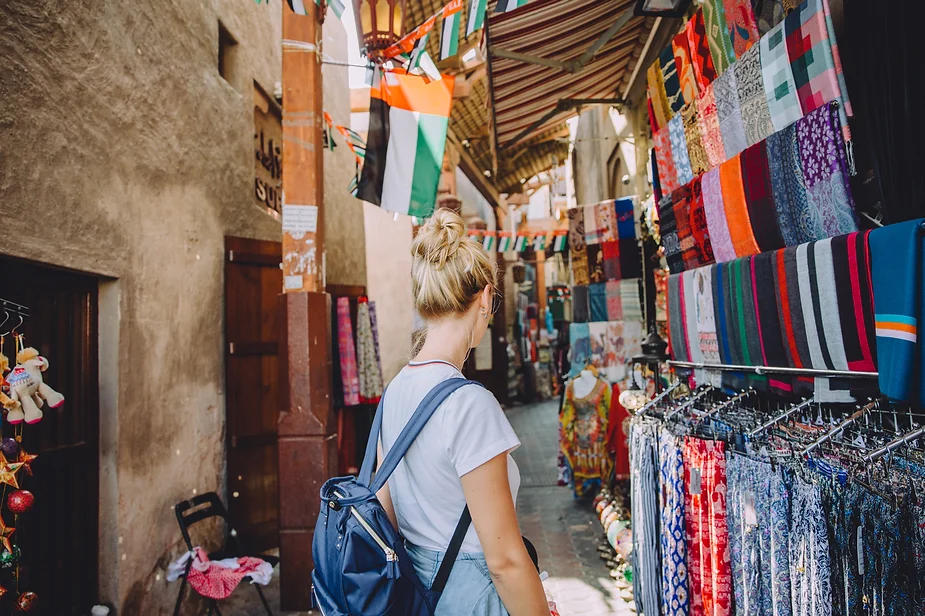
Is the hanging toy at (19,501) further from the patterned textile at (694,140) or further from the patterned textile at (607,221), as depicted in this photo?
the patterned textile at (607,221)

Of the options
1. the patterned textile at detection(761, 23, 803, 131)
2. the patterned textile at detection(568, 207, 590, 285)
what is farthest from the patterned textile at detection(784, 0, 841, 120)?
the patterned textile at detection(568, 207, 590, 285)

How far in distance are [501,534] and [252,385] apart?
4.16 meters

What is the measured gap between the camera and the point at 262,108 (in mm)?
5754

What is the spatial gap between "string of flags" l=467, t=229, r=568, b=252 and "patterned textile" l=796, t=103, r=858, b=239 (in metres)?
5.56

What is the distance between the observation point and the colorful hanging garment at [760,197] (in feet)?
7.68

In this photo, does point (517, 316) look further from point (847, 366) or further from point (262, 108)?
point (847, 366)

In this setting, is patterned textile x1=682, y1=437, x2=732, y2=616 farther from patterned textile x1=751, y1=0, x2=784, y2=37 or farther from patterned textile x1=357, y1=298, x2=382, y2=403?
patterned textile x1=357, y1=298, x2=382, y2=403

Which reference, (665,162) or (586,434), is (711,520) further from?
(586,434)

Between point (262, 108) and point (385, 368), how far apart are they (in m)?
5.70

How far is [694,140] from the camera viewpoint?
2982 millimetres

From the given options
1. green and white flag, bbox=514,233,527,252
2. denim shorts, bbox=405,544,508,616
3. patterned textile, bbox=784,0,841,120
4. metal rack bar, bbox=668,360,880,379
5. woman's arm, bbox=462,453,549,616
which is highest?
green and white flag, bbox=514,233,527,252

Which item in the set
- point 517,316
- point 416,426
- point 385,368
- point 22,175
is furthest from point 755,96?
point 517,316

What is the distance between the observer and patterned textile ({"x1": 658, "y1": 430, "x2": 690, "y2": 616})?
8.85 feet

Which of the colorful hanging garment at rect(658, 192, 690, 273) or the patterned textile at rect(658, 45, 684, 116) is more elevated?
the patterned textile at rect(658, 45, 684, 116)
